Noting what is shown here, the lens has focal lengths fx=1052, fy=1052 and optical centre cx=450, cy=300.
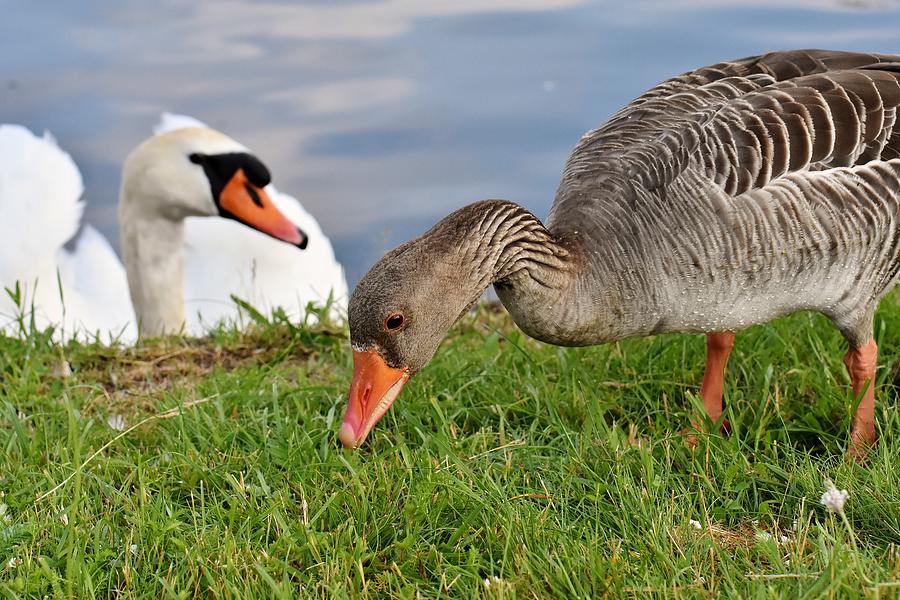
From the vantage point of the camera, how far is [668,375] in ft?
16.2

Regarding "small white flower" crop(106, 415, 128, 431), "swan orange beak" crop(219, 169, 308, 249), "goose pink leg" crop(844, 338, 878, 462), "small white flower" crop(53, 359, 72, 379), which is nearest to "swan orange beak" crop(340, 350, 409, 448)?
"small white flower" crop(106, 415, 128, 431)

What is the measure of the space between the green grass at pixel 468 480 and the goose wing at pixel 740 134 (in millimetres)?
880

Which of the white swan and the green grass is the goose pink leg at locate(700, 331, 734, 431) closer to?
the green grass

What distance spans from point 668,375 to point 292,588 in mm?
2381

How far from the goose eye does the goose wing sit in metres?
0.88

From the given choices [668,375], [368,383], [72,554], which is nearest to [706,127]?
[668,375]

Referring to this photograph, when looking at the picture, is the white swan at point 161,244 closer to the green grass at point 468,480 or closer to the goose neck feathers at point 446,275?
the green grass at point 468,480

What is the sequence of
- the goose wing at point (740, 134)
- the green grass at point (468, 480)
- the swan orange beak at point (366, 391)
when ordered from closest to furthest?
1. the green grass at point (468, 480)
2. the swan orange beak at point (366, 391)
3. the goose wing at point (740, 134)

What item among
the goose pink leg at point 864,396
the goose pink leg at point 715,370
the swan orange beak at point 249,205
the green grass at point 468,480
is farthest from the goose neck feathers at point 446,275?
the swan orange beak at point 249,205

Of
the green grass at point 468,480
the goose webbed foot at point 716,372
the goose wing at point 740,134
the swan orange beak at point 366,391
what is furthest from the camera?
the goose webbed foot at point 716,372

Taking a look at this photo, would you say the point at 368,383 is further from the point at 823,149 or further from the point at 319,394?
the point at 823,149

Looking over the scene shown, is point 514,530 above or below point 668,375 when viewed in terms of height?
above

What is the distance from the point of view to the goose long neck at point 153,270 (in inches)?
311

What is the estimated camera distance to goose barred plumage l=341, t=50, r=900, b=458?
3.72 metres
